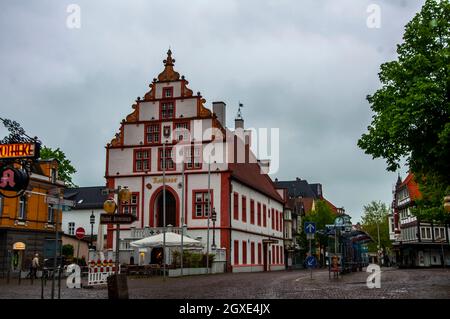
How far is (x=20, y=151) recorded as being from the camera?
657 inches

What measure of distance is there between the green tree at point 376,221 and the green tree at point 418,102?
74845mm

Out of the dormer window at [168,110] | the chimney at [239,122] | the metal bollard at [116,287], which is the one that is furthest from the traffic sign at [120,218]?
the chimney at [239,122]

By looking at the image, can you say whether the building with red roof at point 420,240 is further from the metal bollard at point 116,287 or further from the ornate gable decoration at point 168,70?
the metal bollard at point 116,287

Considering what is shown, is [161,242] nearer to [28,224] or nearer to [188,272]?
[188,272]

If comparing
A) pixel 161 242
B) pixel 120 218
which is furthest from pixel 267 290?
pixel 161 242

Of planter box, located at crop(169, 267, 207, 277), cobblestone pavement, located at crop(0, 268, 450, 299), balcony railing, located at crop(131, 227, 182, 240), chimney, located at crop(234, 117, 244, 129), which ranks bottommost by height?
cobblestone pavement, located at crop(0, 268, 450, 299)

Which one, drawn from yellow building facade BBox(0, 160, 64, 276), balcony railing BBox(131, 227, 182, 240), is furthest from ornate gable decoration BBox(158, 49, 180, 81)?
balcony railing BBox(131, 227, 182, 240)

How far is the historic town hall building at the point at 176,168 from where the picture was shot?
4528 cm

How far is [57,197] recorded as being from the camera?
15.6m

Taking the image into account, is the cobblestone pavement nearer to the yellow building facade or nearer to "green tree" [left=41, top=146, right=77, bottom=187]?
the yellow building facade

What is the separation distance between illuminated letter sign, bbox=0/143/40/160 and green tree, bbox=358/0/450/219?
14988 mm

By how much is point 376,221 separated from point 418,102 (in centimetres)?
8080

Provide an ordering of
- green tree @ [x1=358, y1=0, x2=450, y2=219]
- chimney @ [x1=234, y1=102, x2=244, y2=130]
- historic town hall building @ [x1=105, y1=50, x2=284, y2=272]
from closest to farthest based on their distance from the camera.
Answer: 1. green tree @ [x1=358, y1=0, x2=450, y2=219]
2. historic town hall building @ [x1=105, y1=50, x2=284, y2=272]
3. chimney @ [x1=234, y1=102, x2=244, y2=130]

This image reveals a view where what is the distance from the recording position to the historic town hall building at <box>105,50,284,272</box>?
45.3 m
